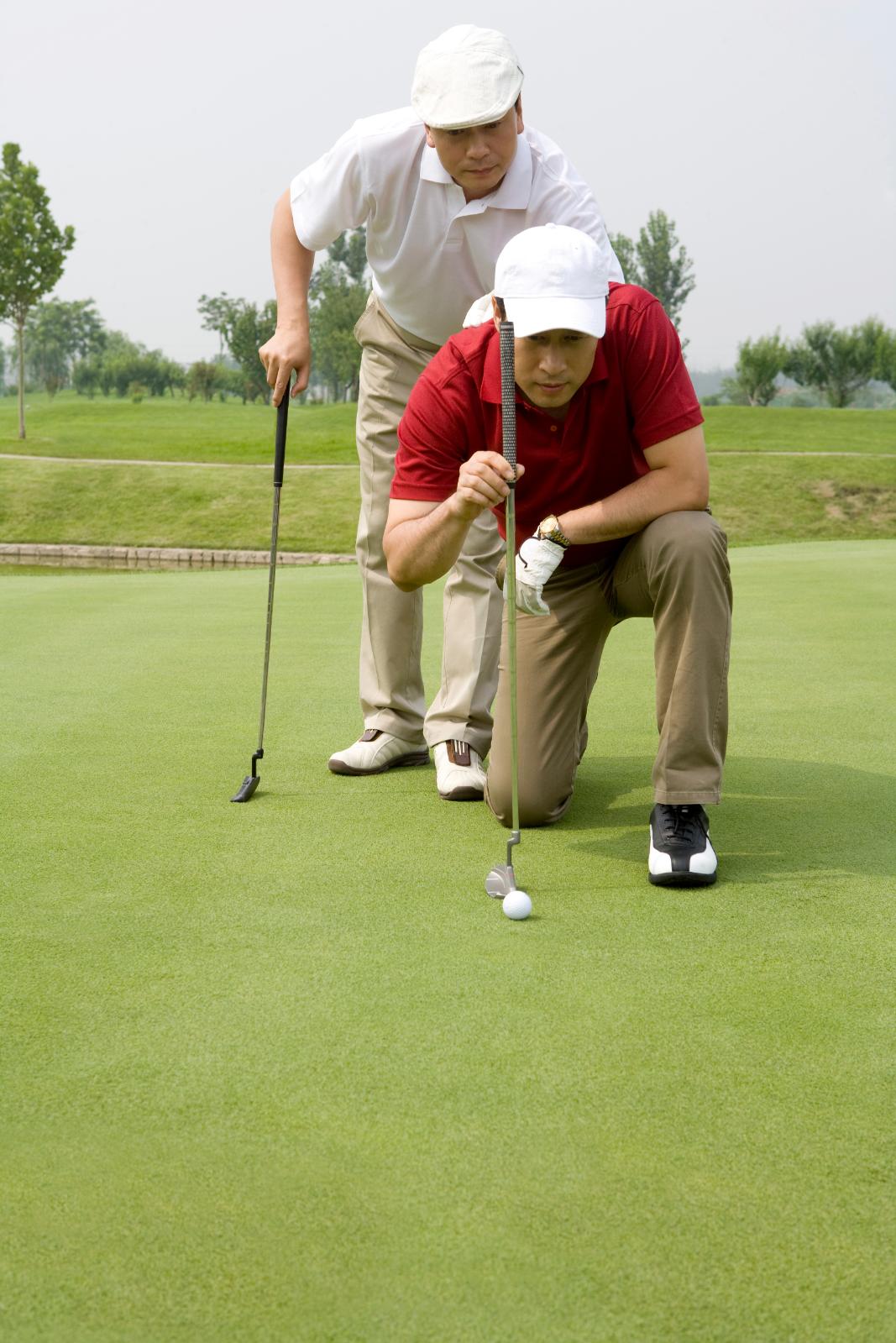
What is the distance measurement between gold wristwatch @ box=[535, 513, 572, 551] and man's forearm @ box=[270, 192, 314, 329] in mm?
1026

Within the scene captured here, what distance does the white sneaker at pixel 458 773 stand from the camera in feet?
11.2

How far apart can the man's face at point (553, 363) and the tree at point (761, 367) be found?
56910 millimetres

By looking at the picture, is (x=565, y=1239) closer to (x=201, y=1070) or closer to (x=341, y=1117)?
(x=341, y=1117)

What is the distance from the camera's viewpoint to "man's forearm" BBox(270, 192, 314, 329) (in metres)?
3.63

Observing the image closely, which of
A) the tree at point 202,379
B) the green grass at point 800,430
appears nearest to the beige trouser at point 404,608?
the green grass at point 800,430

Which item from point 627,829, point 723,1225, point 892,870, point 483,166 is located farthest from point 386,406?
point 723,1225

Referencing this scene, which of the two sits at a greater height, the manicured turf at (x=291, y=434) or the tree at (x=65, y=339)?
the tree at (x=65, y=339)

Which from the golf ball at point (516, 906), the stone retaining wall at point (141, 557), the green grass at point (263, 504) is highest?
the golf ball at point (516, 906)

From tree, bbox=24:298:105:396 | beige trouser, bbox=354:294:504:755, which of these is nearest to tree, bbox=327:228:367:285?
tree, bbox=24:298:105:396

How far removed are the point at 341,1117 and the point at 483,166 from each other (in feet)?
7.83

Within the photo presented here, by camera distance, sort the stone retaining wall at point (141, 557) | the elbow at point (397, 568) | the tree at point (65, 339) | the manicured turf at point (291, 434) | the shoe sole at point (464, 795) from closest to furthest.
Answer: the elbow at point (397, 568) < the shoe sole at point (464, 795) < the stone retaining wall at point (141, 557) < the manicured turf at point (291, 434) < the tree at point (65, 339)

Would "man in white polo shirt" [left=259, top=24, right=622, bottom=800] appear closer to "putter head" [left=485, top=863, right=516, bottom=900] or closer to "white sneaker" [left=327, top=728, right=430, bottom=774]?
"white sneaker" [left=327, top=728, right=430, bottom=774]

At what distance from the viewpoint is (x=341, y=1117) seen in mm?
1649

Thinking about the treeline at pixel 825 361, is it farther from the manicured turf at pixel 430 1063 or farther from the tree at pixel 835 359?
the manicured turf at pixel 430 1063
